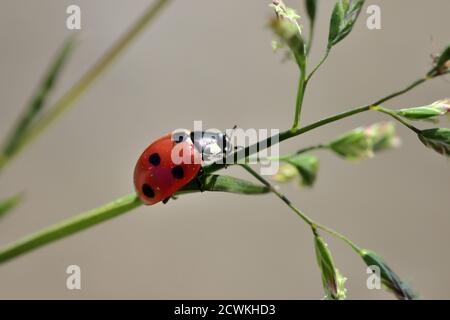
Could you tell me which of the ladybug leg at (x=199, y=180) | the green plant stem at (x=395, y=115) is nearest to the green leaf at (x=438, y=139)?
the green plant stem at (x=395, y=115)

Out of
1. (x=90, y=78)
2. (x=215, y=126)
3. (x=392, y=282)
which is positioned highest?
(x=215, y=126)

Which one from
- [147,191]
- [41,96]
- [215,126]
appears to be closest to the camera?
[41,96]

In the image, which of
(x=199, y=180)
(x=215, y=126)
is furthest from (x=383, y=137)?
(x=215, y=126)

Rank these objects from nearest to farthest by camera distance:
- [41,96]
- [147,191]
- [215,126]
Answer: [41,96] → [147,191] → [215,126]

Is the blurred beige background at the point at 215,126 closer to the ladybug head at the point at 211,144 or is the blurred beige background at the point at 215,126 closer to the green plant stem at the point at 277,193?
the ladybug head at the point at 211,144

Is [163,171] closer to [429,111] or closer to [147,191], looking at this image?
[147,191]

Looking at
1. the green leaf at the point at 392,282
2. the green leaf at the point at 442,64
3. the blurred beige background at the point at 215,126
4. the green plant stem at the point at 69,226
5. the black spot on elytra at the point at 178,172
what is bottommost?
the green leaf at the point at 392,282

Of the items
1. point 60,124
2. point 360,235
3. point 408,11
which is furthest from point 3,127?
point 408,11
